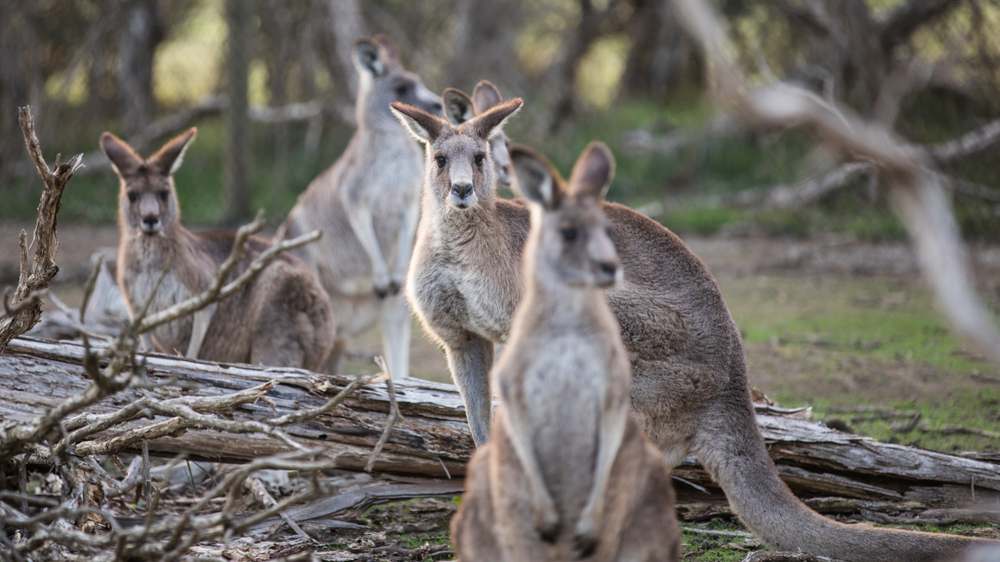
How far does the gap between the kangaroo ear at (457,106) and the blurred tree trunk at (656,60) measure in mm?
7973

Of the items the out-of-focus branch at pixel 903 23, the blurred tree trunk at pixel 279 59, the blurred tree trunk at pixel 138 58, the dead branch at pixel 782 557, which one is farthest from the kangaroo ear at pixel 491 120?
the blurred tree trunk at pixel 138 58

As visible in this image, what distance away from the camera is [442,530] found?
3.63 m

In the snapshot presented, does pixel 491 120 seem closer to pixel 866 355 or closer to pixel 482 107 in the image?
pixel 482 107

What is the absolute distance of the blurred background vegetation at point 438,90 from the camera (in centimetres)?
819

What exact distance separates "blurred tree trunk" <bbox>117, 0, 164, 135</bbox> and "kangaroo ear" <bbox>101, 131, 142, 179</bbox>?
19.6ft

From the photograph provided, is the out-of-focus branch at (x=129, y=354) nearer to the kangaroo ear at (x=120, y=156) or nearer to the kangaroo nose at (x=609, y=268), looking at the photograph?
the kangaroo nose at (x=609, y=268)

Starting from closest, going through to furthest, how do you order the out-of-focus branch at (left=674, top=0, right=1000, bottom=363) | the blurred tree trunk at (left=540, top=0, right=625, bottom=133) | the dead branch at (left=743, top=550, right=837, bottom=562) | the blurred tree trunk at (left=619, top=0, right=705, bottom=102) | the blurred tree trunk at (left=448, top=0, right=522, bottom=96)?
the out-of-focus branch at (left=674, top=0, right=1000, bottom=363) < the dead branch at (left=743, top=550, right=837, bottom=562) < the blurred tree trunk at (left=448, top=0, right=522, bottom=96) < the blurred tree trunk at (left=540, top=0, right=625, bottom=133) < the blurred tree trunk at (left=619, top=0, right=705, bottom=102)

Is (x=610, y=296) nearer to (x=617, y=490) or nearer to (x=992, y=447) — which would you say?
(x=617, y=490)

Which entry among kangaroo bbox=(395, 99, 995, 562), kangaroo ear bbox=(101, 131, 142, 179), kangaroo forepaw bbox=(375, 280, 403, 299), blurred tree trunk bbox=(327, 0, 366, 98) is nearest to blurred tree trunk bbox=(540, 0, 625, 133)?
blurred tree trunk bbox=(327, 0, 366, 98)

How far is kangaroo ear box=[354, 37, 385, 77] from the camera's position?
6293 millimetres

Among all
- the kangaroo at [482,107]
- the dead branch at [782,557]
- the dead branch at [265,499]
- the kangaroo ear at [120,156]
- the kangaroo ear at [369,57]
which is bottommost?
the dead branch at [265,499]

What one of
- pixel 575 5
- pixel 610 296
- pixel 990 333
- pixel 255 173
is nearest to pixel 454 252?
pixel 610 296

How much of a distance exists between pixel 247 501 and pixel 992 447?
3407 millimetres

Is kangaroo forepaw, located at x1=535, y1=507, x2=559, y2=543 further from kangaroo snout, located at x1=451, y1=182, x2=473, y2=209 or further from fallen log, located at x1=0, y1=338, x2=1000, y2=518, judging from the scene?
kangaroo snout, located at x1=451, y1=182, x2=473, y2=209
